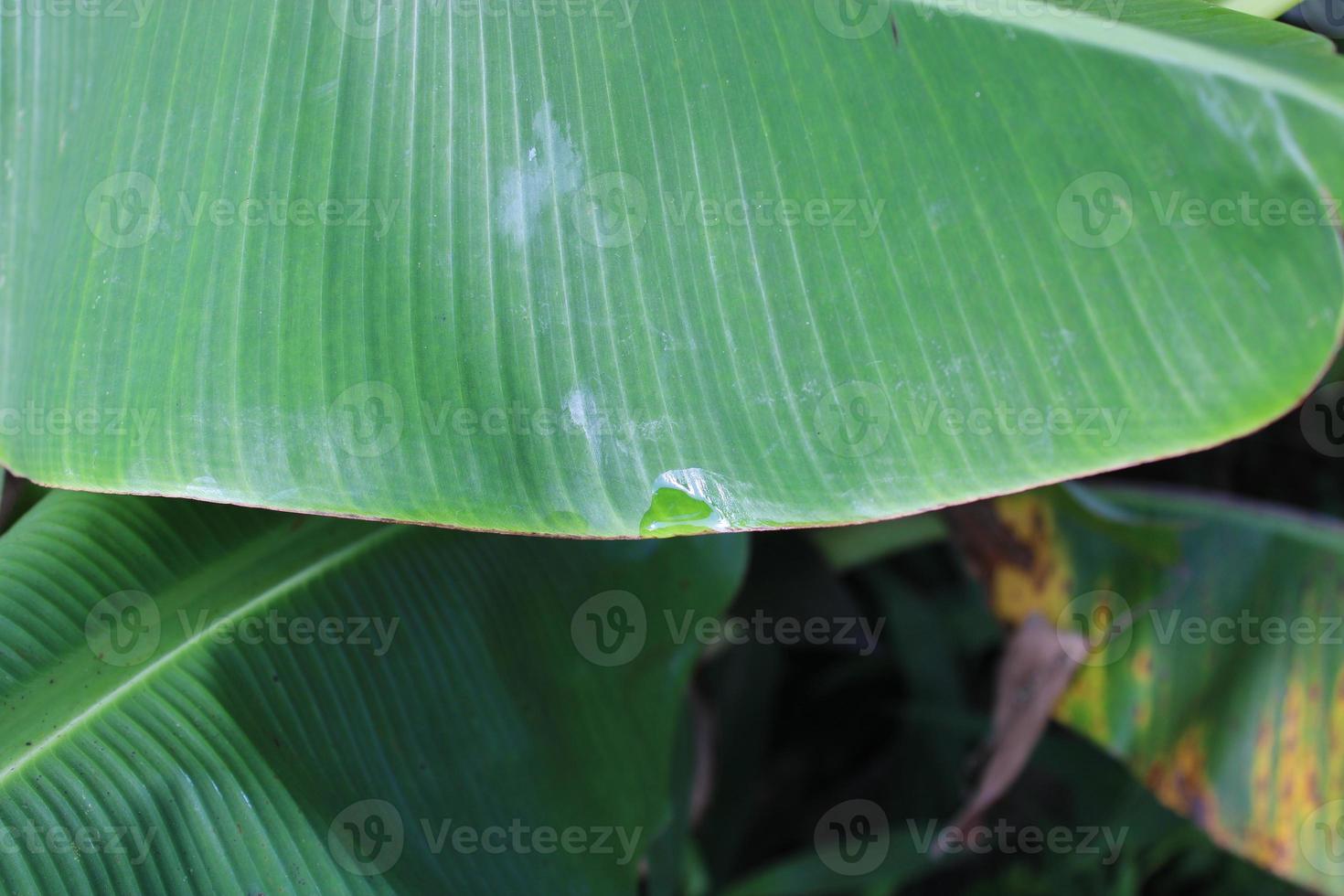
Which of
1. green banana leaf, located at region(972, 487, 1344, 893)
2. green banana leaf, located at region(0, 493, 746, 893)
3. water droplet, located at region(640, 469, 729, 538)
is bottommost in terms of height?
green banana leaf, located at region(972, 487, 1344, 893)

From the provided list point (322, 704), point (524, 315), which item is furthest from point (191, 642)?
point (524, 315)

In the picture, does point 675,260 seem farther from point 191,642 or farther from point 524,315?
point 191,642

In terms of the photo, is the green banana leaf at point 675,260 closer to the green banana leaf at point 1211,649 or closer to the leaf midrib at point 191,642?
the leaf midrib at point 191,642

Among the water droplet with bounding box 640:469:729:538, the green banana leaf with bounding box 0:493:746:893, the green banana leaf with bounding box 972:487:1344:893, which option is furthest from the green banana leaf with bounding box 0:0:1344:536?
the green banana leaf with bounding box 972:487:1344:893

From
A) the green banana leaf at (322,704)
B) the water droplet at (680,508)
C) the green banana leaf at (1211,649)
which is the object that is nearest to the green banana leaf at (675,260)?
the water droplet at (680,508)

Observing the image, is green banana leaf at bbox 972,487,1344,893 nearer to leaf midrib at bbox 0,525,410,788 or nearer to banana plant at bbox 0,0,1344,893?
banana plant at bbox 0,0,1344,893

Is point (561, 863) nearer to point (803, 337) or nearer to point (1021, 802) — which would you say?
point (803, 337)
